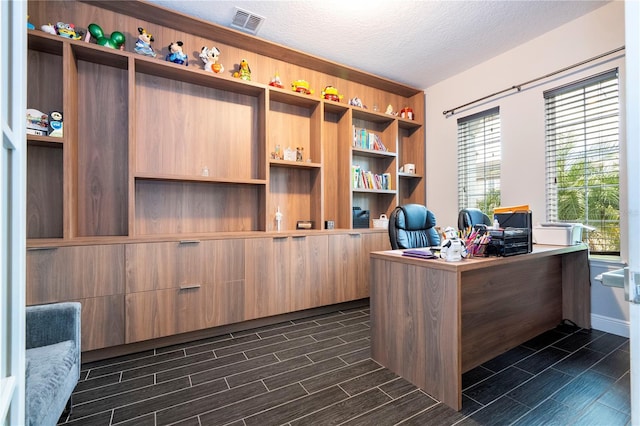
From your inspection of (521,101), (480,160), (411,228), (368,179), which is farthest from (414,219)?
(521,101)

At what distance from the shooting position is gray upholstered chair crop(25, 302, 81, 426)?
3.24 feet

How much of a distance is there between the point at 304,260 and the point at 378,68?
2466 millimetres

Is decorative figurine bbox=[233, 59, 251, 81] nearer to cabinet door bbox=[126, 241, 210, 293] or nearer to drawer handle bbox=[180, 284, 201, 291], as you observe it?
cabinet door bbox=[126, 241, 210, 293]

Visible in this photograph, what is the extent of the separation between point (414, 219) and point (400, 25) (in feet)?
5.91

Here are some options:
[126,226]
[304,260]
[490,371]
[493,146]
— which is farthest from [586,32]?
[126,226]

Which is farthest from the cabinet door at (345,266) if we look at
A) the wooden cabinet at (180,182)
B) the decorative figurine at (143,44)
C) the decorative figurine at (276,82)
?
the decorative figurine at (143,44)

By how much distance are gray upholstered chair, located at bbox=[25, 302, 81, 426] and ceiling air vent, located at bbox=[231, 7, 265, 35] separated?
2.49m

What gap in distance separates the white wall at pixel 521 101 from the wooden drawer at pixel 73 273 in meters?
3.57

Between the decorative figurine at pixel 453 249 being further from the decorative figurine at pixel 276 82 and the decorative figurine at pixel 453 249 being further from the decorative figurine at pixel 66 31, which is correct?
the decorative figurine at pixel 66 31

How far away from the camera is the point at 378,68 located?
11.4 ft

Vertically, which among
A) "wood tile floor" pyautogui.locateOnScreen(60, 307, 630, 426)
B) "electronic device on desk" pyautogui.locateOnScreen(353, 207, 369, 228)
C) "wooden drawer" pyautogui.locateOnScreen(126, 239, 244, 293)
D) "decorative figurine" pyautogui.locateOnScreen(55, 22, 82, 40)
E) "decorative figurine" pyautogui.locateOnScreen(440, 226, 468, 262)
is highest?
"decorative figurine" pyautogui.locateOnScreen(55, 22, 82, 40)

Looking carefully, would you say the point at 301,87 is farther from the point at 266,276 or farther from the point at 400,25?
the point at 266,276

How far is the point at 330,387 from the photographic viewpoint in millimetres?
1674

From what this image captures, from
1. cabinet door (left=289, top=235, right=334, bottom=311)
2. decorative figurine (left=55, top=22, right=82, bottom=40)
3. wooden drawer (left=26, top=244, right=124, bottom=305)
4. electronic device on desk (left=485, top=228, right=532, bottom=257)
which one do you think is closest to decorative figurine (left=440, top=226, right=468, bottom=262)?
electronic device on desk (left=485, top=228, right=532, bottom=257)
